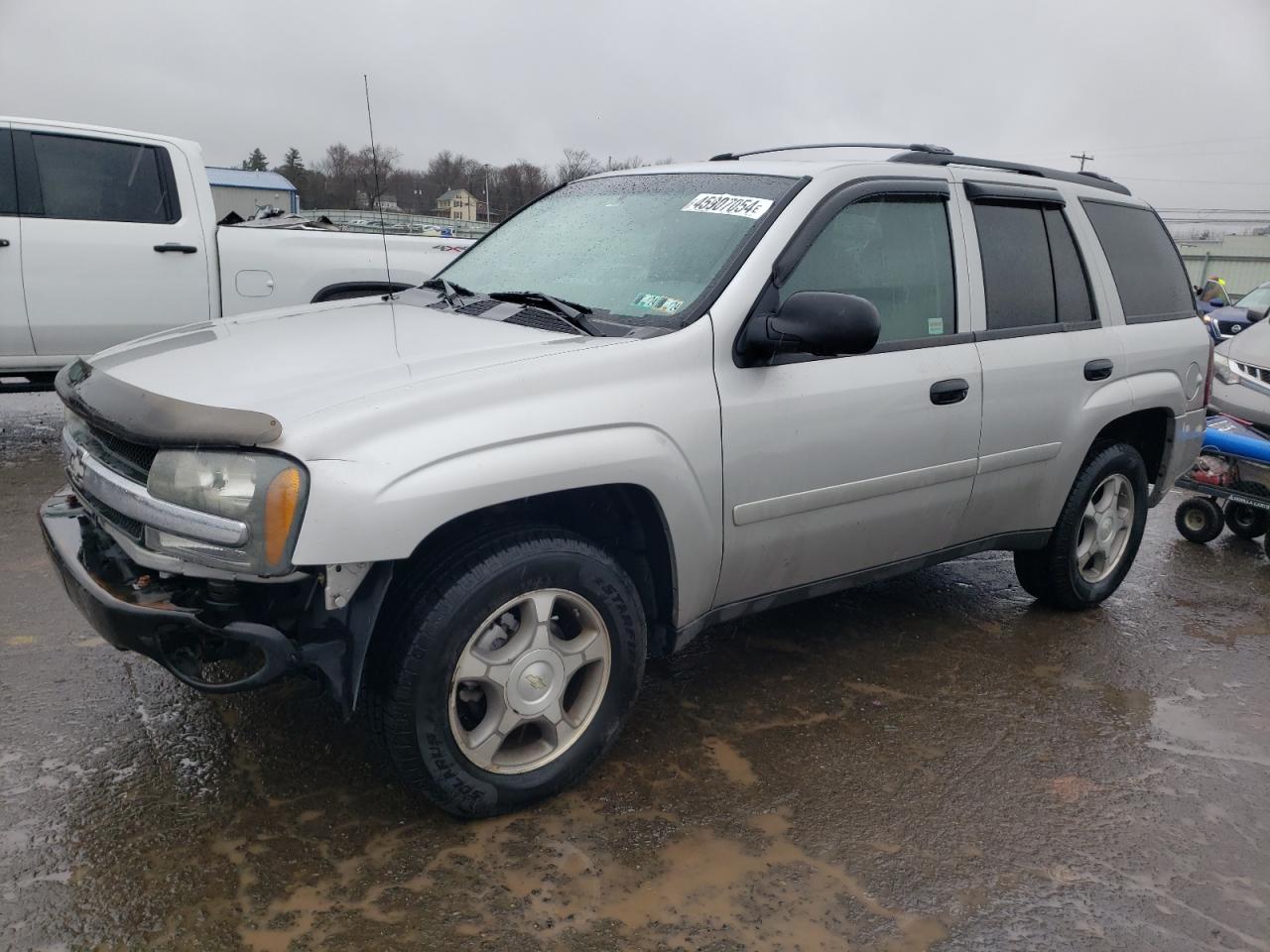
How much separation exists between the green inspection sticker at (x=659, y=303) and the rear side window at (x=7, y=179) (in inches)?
191

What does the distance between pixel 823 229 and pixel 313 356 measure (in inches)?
65.3

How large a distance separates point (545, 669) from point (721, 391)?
95 cm

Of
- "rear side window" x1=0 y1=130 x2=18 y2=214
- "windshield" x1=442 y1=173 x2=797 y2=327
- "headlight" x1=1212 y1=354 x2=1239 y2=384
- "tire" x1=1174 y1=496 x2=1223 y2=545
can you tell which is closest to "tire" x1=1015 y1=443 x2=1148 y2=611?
"tire" x1=1174 y1=496 x2=1223 y2=545

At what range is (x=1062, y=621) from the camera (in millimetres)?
4605

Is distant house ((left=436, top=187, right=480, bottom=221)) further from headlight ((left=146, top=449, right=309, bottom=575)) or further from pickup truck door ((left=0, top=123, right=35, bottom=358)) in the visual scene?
headlight ((left=146, top=449, right=309, bottom=575))

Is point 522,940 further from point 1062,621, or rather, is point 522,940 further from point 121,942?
point 1062,621

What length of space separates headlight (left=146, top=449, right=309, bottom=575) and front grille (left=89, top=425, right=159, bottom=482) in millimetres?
150

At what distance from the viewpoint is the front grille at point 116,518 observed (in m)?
2.56

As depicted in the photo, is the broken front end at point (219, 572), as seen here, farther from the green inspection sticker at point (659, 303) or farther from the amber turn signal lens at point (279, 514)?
the green inspection sticker at point (659, 303)

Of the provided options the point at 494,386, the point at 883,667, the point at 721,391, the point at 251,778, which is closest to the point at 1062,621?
the point at 883,667

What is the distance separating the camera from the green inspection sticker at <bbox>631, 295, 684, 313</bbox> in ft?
10.1

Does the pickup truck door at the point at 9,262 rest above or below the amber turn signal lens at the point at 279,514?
above

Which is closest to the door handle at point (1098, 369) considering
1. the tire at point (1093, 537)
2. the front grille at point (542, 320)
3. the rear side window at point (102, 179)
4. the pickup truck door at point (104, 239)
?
the tire at point (1093, 537)

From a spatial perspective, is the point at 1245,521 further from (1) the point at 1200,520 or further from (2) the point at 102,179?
(2) the point at 102,179
